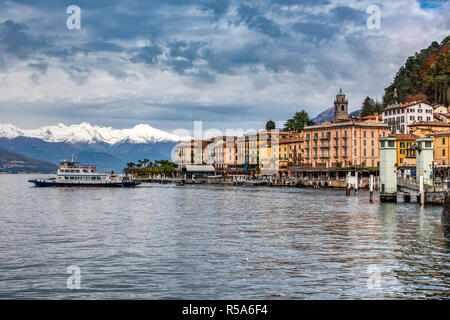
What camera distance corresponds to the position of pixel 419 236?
33.4 metres

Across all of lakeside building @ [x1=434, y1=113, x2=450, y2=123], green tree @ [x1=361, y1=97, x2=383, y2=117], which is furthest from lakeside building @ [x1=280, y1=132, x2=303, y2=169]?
lakeside building @ [x1=434, y1=113, x2=450, y2=123]

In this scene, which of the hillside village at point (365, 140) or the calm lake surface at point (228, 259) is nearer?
the calm lake surface at point (228, 259)

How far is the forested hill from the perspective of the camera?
6462 inches

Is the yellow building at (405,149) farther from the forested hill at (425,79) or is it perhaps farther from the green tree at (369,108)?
the green tree at (369,108)

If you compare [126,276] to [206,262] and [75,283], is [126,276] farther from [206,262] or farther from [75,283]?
[206,262]

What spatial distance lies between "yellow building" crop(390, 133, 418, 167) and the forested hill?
40.7 meters

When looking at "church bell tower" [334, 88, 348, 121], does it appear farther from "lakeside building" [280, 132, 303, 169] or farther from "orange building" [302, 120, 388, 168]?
"orange building" [302, 120, 388, 168]

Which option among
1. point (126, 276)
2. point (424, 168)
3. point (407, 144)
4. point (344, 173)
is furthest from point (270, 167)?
point (126, 276)

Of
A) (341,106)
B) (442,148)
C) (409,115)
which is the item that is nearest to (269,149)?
(341,106)

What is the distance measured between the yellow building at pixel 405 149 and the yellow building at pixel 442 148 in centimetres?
1080

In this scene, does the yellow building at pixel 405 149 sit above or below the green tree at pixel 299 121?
below

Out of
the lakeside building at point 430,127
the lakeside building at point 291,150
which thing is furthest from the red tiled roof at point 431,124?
the lakeside building at point 291,150

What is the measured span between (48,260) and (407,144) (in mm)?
119101

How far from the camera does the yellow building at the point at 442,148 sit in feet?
378
